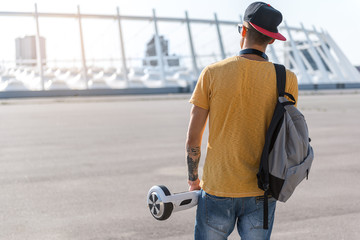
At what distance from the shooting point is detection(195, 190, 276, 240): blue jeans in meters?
2.23

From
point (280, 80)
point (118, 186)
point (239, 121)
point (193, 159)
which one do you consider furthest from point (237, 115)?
point (118, 186)

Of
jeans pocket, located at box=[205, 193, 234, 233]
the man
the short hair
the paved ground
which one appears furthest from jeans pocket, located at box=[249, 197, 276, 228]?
the paved ground

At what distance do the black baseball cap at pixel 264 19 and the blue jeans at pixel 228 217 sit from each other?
2.61 ft

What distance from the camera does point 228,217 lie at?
2.25 meters

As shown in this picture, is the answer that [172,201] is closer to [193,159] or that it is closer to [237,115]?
[193,159]

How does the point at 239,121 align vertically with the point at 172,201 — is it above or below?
above

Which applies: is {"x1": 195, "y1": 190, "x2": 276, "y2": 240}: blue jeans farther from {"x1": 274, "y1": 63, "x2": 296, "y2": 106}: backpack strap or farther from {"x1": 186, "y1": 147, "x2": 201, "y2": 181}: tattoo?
{"x1": 274, "y1": 63, "x2": 296, "y2": 106}: backpack strap

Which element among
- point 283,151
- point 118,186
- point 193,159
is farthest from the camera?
point 118,186

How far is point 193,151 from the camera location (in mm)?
2396

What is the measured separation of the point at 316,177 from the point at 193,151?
4410mm

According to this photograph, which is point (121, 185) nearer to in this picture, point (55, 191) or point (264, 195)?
point (55, 191)

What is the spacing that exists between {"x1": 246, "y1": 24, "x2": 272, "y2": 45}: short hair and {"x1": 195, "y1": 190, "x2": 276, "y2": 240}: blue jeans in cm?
75

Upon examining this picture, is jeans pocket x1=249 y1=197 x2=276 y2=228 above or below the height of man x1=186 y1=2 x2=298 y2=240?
below

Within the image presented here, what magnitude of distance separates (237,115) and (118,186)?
12.9 ft
